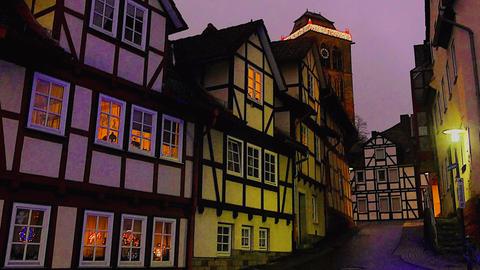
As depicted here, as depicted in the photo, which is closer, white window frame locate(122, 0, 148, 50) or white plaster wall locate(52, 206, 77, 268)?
white plaster wall locate(52, 206, 77, 268)

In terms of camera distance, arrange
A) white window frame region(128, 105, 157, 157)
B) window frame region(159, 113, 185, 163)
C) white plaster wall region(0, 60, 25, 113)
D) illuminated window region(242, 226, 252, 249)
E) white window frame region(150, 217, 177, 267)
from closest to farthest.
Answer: white plaster wall region(0, 60, 25, 113), white window frame region(128, 105, 157, 157), white window frame region(150, 217, 177, 267), window frame region(159, 113, 185, 163), illuminated window region(242, 226, 252, 249)

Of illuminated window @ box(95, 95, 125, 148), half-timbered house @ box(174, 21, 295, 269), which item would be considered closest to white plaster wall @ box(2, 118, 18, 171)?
illuminated window @ box(95, 95, 125, 148)

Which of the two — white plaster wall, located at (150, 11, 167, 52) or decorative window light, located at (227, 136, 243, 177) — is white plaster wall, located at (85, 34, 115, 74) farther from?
decorative window light, located at (227, 136, 243, 177)

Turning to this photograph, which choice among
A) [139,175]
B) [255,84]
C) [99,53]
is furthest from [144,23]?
[255,84]

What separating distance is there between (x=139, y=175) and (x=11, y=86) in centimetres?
408

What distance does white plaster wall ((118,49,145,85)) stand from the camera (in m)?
13.3

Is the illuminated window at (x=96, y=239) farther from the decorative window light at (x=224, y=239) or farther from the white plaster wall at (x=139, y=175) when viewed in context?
the decorative window light at (x=224, y=239)

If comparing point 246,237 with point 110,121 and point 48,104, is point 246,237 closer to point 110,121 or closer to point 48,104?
point 110,121

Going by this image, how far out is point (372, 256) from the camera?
20000 millimetres

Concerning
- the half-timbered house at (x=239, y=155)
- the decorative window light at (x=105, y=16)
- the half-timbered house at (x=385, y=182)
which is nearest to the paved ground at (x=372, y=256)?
the half-timbered house at (x=239, y=155)

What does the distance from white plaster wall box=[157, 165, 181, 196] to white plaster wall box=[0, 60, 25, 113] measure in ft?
14.8

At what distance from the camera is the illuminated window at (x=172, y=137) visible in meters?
14.6

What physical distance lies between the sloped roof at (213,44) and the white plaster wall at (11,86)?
8001 millimetres

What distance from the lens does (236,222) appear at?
56.9 feet
